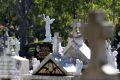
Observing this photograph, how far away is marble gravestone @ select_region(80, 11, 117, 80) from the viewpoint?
15.7 ft

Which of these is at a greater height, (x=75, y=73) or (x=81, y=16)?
(x=81, y=16)

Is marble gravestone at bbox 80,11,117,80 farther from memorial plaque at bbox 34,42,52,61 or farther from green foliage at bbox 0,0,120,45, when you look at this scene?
green foliage at bbox 0,0,120,45

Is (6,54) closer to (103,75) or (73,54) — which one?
(73,54)

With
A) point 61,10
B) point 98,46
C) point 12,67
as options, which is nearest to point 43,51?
point 12,67

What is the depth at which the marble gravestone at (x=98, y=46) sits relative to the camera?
4.79 meters

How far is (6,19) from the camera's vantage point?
1518 inches

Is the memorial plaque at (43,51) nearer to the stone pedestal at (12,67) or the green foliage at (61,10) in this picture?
the stone pedestal at (12,67)

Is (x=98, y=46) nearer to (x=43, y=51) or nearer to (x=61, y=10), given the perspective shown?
(x=43, y=51)


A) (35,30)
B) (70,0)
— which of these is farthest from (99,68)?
(35,30)

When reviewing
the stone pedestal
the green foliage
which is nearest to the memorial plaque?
the stone pedestal

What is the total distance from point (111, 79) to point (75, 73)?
9.47 meters

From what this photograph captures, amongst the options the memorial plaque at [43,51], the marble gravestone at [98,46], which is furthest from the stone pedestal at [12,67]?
the marble gravestone at [98,46]

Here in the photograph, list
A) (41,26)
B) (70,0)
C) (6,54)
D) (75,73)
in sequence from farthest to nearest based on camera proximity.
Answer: (41,26)
(70,0)
(6,54)
(75,73)

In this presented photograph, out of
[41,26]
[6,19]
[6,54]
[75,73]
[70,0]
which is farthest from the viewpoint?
[6,19]
